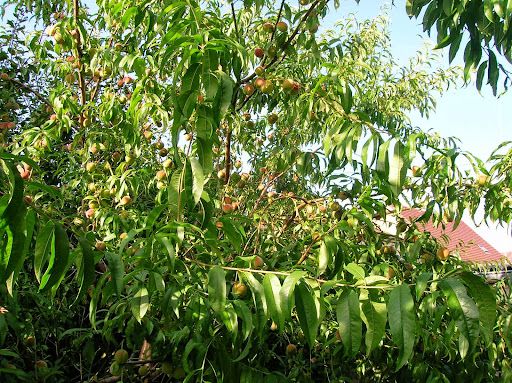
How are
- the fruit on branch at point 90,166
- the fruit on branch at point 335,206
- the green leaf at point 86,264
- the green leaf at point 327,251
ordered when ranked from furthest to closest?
the fruit on branch at point 90,166, the fruit on branch at point 335,206, the green leaf at point 327,251, the green leaf at point 86,264

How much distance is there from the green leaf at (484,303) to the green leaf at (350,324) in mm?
235

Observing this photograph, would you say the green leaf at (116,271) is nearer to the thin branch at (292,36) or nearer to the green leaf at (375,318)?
the green leaf at (375,318)

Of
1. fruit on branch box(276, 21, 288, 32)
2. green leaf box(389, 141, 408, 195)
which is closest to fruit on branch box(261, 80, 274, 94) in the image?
fruit on branch box(276, 21, 288, 32)

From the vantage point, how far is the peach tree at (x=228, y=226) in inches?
46.3

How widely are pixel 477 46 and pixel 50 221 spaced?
58.0 inches

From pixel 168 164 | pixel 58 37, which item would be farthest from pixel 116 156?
pixel 58 37

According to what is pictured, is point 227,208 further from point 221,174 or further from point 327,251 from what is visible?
point 327,251

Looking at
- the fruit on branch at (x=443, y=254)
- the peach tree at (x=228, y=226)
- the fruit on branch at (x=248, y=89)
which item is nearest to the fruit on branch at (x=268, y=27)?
the peach tree at (x=228, y=226)

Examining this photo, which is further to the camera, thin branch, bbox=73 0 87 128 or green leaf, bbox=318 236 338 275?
thin branch, bbox=73 0 87 128

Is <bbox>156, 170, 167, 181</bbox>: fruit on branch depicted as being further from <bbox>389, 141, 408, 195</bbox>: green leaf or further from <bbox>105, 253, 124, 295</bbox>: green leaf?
<bbox>389, 141, 408, 195</bbox>: green leaf

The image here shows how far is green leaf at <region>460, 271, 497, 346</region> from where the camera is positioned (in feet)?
3.36

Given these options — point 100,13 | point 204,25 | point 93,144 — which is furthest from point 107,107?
point 204,25

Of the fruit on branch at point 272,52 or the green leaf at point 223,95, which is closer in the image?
the green leaf at point 223,95

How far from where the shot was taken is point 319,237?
2014mm
